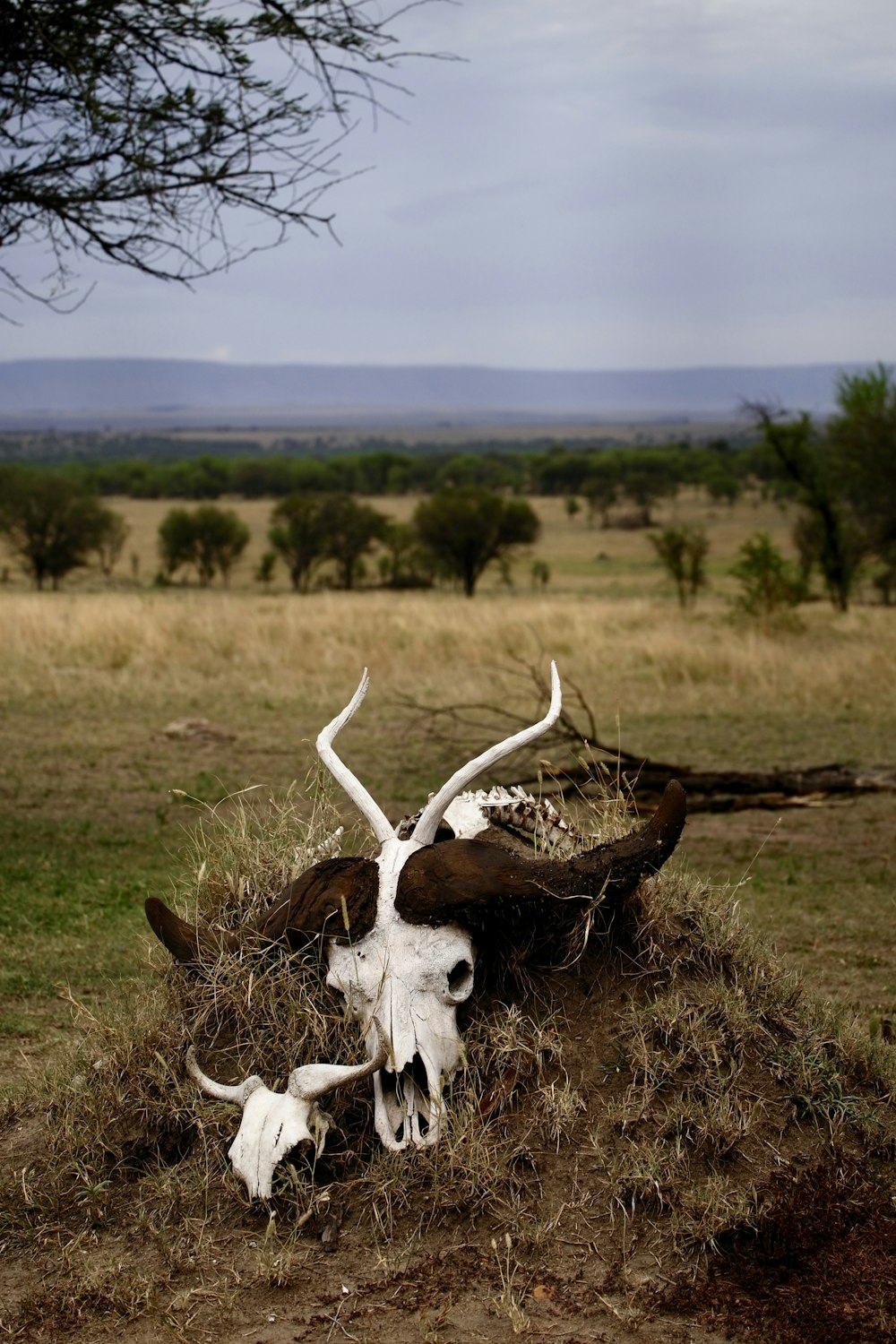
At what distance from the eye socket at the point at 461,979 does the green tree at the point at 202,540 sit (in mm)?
41729

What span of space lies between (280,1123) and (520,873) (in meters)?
1.10

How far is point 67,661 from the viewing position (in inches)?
675

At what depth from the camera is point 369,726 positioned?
Answer: 14250 millimetres

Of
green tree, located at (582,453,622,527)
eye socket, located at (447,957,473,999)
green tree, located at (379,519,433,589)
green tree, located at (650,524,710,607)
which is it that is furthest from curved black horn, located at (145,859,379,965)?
green tree, located at (582,453,622,527)

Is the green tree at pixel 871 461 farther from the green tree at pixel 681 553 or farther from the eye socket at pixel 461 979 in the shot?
the eye socket at pixel 461 979

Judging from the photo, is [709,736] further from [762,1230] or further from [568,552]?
[568,552]

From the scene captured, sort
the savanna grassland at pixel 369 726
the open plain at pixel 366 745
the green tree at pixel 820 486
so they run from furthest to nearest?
the green tree at pixel 820 486 → the savanna grassland at pixel 369 726 → the open plain at pixel 366 745

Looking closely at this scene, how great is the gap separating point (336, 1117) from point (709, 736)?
374 inches

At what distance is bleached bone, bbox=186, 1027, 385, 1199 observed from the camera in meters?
4.20

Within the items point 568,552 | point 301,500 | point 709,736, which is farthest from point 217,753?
point 568,552

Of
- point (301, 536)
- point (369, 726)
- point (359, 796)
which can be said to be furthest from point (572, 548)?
point (359, 796)

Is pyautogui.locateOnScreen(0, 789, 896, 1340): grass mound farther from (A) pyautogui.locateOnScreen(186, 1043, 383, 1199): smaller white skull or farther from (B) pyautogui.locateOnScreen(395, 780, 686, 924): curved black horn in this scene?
(B) pyautogui.locateOnScreen(395, 780, 686, 924): curved black horn

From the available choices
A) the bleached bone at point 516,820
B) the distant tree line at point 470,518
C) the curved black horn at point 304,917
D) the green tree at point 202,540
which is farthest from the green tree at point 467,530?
the curved black horn at point 304,917

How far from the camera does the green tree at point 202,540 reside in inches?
1804
